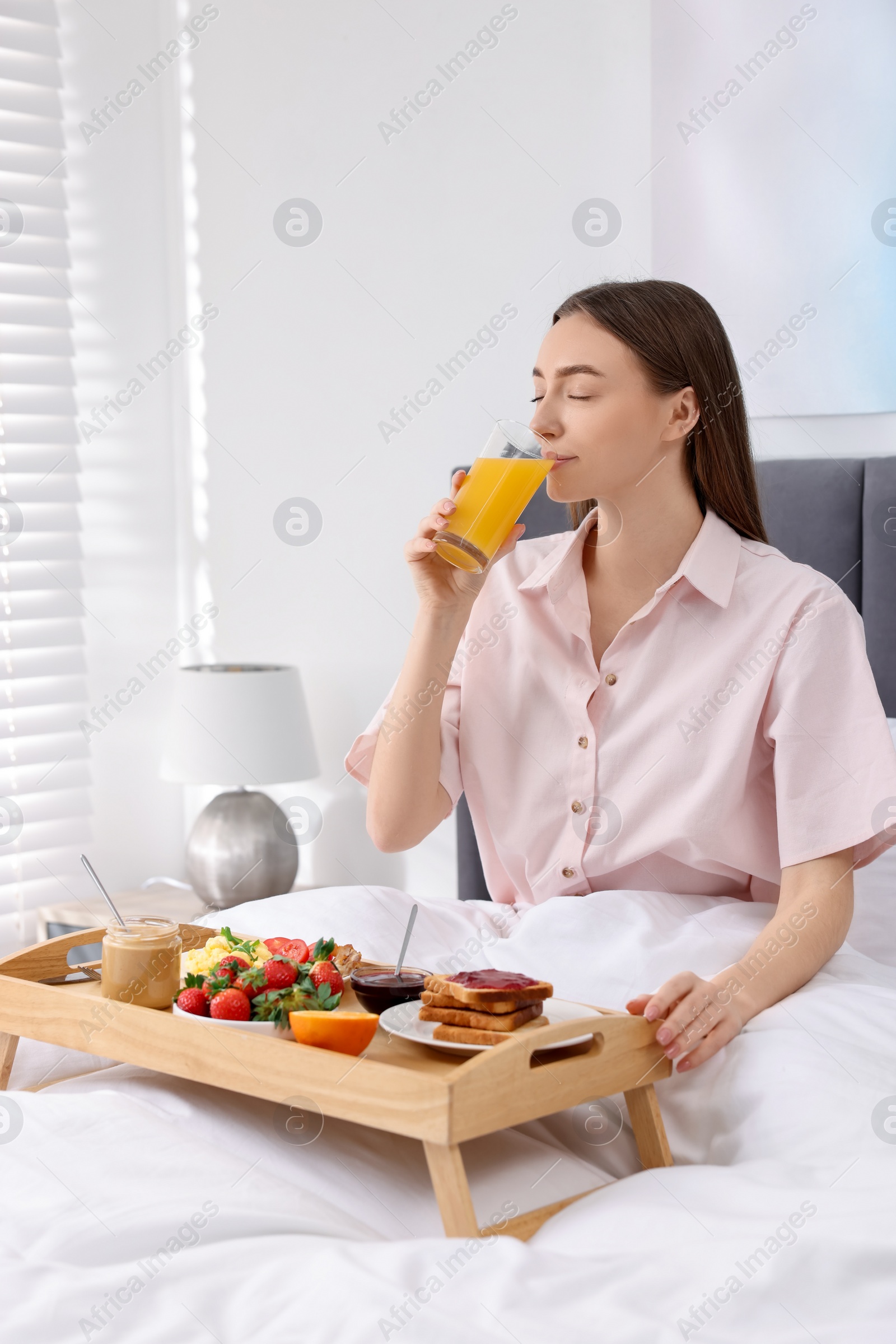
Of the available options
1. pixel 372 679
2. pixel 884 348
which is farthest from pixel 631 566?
pixel 372 679

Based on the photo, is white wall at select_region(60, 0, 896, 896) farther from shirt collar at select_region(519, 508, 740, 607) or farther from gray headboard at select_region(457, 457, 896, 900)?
shirt collar at select_region(519, 508, 740, 607)

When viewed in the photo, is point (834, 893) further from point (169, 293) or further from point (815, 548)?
point (169, 293)

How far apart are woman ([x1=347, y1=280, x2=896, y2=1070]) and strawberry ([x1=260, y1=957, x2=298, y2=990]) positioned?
43 cm

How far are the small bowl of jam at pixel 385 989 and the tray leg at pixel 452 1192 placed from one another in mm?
228

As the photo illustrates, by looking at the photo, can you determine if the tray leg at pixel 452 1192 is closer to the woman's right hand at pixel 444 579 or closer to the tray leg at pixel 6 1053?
the tray leg at pixel 6 1053

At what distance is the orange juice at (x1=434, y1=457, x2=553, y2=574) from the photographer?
4.44 feet

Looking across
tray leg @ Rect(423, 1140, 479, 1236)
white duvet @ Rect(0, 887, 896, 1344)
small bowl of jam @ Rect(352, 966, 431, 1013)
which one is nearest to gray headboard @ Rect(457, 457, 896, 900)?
white duvet @ Rect(0, 887, 896, 1344)

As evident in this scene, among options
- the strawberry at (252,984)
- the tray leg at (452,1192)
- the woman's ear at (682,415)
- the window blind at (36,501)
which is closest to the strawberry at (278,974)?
the strawberry at (252,984)

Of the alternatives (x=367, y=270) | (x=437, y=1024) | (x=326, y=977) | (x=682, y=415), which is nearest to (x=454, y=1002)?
(x=437, y=1024)

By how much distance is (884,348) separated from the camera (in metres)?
2.08

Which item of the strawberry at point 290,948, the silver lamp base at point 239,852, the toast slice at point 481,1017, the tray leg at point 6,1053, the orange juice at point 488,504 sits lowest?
the silver lamp base at point 239,852

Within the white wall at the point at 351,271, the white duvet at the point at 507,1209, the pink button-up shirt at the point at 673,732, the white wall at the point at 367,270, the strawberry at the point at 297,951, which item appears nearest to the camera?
the white duvet at the point at 507,1209

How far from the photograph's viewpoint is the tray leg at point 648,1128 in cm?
111

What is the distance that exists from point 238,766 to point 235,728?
0.08 m
